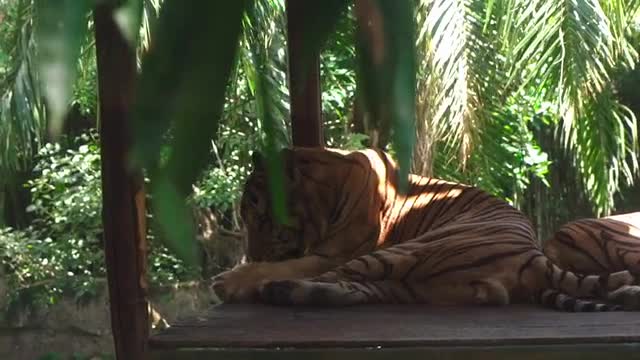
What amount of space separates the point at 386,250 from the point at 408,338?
38.2 inches

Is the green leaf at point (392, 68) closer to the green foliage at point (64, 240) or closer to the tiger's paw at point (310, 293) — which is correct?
the tiger's paw at point (310, 293)

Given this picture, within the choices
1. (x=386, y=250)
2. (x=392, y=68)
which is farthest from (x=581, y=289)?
(x=392, y=68)

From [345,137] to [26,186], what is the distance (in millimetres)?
2737

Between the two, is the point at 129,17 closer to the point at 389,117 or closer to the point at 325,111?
the point at 389,117

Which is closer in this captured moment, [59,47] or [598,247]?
[59,47]

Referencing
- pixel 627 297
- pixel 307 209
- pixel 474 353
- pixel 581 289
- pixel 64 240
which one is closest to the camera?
pixel 474 353

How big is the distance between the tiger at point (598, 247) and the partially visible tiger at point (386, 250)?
0.36 ft

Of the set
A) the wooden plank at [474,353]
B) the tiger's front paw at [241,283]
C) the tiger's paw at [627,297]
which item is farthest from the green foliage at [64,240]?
the wooden plank at [474,353]

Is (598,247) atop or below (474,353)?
atop

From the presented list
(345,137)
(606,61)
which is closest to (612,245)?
(606,61)

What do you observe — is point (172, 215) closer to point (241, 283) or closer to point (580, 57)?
point (241, 283)

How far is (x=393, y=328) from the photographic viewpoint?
2.85 m

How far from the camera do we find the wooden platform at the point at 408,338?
2.55 meters

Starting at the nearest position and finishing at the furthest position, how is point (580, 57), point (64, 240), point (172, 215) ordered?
point (172, 215) → point (580, 57) → point (64, 240)
